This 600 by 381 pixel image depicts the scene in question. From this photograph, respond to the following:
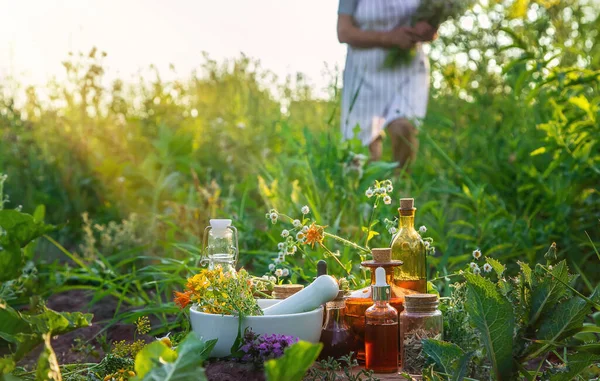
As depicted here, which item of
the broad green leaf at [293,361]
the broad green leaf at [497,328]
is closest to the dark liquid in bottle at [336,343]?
the broad green leaf at [497,328]

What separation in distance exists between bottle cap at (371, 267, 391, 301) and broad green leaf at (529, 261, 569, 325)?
0.35m

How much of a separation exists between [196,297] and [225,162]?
369 centimetres

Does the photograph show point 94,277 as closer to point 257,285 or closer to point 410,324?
point 257,285

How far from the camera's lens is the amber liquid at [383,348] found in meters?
1.88

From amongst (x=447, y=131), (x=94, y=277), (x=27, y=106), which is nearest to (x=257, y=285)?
(x=94, y=277)

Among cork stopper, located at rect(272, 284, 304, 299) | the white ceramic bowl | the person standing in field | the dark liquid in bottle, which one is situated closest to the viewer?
the white ceramic bowl

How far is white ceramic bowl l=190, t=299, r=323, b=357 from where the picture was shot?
185 cm

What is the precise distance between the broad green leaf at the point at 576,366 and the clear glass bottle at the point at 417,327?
32cm

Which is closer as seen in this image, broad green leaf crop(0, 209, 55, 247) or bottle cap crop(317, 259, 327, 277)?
bottle cap crop(317, 259, 327, 277)

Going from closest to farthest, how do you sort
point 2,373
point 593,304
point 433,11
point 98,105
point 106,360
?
point 2,373
point 593,304
point 106,360
point 433,11
point 98,105

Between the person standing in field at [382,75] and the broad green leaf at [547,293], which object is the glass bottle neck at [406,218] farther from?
the person standing in field at [382,75]

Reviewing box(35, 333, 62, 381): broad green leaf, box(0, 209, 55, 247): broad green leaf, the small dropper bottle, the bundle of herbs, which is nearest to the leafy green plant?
the small dropper bottle

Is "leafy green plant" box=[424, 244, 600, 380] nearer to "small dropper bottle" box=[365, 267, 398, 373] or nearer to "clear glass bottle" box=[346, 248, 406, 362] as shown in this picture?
"small dropper bottle" box=[365, 267, 398, 373]

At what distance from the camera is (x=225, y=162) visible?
5.62 meters
